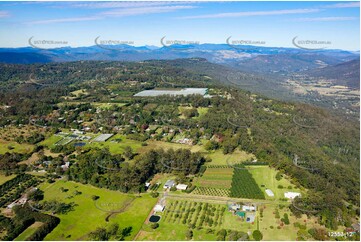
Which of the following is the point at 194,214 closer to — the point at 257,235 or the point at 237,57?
the point at 257,235

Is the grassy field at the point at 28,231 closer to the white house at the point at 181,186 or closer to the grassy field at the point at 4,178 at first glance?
the grassy field at the point at 4,178

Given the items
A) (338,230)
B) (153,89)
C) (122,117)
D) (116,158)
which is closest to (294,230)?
(338,230)

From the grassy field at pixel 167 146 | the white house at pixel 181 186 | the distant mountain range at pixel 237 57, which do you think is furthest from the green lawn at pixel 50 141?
the distant mountain range at pixel 237 57

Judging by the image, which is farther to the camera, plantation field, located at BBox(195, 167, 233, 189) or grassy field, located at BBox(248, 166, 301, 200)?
plantation field, located at BBox(195, 167, 233, 189)

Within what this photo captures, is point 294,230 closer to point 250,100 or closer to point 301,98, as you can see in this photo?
point 250,100

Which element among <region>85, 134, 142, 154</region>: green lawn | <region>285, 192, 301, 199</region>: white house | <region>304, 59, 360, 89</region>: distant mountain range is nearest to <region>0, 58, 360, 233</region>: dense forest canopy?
<region>285, 192, 301, 199</region>: white house

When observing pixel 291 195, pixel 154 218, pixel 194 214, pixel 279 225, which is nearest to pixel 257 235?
pixel 279 225

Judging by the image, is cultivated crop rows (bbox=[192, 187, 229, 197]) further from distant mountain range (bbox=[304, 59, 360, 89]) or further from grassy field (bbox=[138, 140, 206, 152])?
distant mountain range (bbox=[304, 59, 360, 89])
